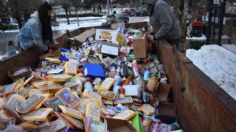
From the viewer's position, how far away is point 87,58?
5.99 meters

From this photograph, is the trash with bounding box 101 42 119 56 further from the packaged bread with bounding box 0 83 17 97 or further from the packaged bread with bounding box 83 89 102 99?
the packaged bread with bounding box 0 83 17 97

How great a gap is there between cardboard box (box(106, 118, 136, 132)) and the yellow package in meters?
0.16

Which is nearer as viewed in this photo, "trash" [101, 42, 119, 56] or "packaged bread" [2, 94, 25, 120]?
"packaged bread" [2, 94, 25, 120]

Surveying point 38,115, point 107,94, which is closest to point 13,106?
point 38,115

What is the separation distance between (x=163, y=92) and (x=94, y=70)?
1.32m

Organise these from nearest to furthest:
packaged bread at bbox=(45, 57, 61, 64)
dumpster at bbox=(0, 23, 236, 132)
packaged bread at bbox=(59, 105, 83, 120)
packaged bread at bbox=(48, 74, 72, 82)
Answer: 1. dumpster at bbox=(0, 23, 236, 132)
2. packaged bread at bbox=(59, 105, 83, 120)
3. packaged bread at bbox=(48, 74, 72, 82)
4. packaged bread at bbox=(45, 57, 61, 64)

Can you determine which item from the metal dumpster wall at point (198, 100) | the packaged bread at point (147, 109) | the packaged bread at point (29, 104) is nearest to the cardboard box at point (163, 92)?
the metal dumpster wall at point (198, 100)

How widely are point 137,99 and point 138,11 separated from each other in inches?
1666

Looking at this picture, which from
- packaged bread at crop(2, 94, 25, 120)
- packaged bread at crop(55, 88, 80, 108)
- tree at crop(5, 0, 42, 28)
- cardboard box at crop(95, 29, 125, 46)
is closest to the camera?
packaged bread at crop(2, 94, 25, 120)

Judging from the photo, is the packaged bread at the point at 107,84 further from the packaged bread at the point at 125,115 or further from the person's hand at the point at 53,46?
the person's hand at the point at 53,46

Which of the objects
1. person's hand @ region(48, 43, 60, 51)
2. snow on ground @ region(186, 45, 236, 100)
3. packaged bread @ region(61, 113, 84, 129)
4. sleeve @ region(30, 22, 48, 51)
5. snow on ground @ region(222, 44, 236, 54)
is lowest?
snow on ground @ region(186, 45, 236, 100)

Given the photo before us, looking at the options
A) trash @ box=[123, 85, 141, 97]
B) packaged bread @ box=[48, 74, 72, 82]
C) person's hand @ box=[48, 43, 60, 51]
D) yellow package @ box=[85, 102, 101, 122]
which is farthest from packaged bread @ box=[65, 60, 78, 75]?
yellow package @ box=[85, 102, 101, 122]

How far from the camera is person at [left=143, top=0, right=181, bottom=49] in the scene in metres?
5.46

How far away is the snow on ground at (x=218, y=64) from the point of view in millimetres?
6628
